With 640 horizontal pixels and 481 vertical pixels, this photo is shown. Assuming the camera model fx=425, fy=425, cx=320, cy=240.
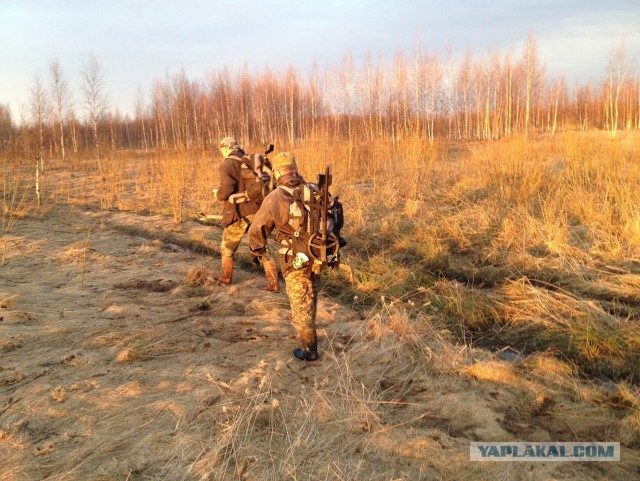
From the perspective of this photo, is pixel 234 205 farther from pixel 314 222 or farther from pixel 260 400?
pixel 260 400

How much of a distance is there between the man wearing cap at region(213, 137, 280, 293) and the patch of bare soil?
2.26 feet

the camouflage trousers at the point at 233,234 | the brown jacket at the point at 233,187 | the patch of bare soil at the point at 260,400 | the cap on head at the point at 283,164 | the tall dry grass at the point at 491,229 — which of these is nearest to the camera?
the patch of bare soil at the point at 260,400

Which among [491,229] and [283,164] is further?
[491,229]

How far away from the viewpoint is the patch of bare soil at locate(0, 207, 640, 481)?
87.6 inches

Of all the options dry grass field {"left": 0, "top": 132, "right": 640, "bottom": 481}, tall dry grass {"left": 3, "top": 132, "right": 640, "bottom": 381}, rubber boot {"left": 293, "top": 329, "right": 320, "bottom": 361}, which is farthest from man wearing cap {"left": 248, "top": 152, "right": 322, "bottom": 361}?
tall dry grass {"left": 3, "top": 132, "right": 640, "bottom": 381}

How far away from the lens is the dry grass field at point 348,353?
2.30 m

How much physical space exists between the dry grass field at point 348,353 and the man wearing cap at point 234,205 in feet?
1.19

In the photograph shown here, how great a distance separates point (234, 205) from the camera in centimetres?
511

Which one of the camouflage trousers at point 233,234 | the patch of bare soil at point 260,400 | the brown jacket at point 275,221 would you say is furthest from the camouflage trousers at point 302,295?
the camouflage trousers at point 233,234

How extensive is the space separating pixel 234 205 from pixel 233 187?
0.72 ft

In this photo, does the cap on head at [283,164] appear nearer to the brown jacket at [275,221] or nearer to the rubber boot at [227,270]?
the brown jacket at [275,221]

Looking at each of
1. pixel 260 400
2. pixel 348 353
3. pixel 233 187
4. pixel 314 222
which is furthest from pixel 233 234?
Result: pixel 260 400

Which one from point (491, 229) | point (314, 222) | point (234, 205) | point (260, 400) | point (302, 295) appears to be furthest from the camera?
point (491, 229)

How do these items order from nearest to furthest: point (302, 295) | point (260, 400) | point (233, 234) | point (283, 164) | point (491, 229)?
1. point (260, 400)
2. point (302, 295)
3. point (283, 164)
4. point (233, 234)
5. point (491, 229)
